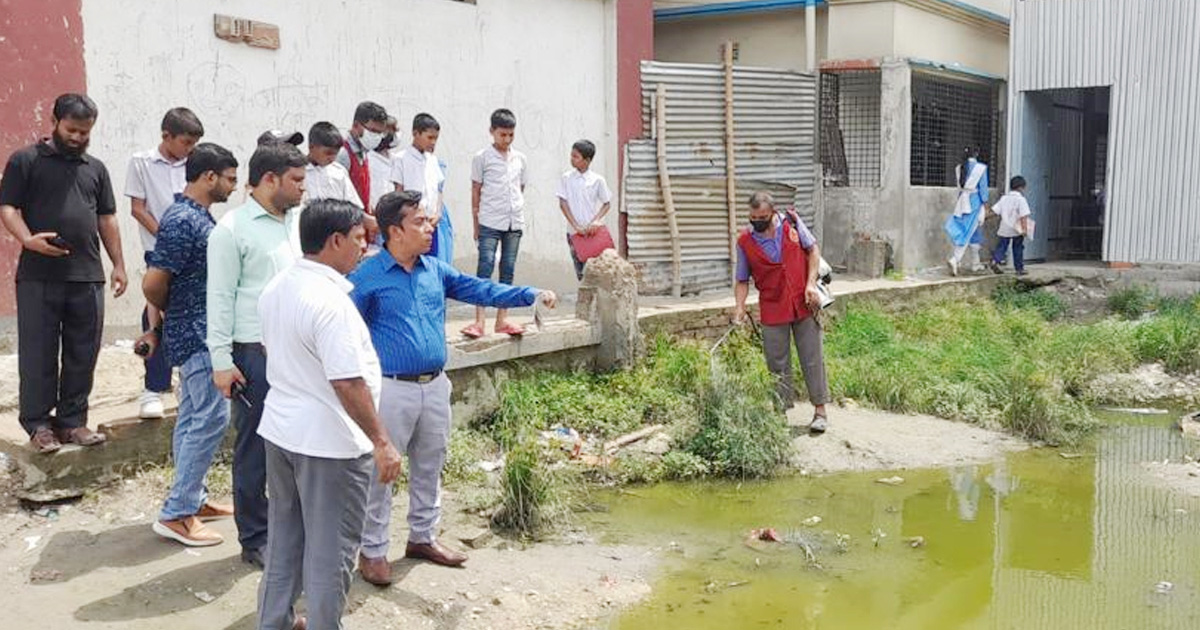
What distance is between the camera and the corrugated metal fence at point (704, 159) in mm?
11742

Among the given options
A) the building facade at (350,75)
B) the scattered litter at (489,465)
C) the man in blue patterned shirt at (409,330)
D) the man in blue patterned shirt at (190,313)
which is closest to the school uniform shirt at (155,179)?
the man in blue patterned shirt at (190,313)

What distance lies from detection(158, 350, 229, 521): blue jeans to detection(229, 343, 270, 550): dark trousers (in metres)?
0.11

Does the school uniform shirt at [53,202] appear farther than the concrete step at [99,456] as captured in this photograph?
No

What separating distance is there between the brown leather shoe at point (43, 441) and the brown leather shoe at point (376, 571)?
→ 1.70 meters

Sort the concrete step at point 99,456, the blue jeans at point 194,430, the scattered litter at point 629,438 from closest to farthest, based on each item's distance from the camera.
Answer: the blue jeans at point 194,430 < the concrete step at point 99,456 < the scattered litter at point 629,438

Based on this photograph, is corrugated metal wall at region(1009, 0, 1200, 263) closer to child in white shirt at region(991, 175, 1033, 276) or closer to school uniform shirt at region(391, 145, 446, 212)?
child in white shirt at region(991, 175, 1033, 276)

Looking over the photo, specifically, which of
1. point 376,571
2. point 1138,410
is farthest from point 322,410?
point 1138,410

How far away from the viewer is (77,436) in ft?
17.6

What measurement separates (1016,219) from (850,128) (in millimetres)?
2428

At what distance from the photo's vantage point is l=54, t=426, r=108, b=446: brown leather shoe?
537cm

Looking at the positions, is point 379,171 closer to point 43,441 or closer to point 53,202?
point 53,202

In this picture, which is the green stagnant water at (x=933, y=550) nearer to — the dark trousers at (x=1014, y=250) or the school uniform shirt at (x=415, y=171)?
the school uniform shirt at (x=415, y=171)

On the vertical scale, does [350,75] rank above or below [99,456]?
above

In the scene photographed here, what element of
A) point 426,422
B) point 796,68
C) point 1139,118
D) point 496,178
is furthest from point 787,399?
point 1139,118
